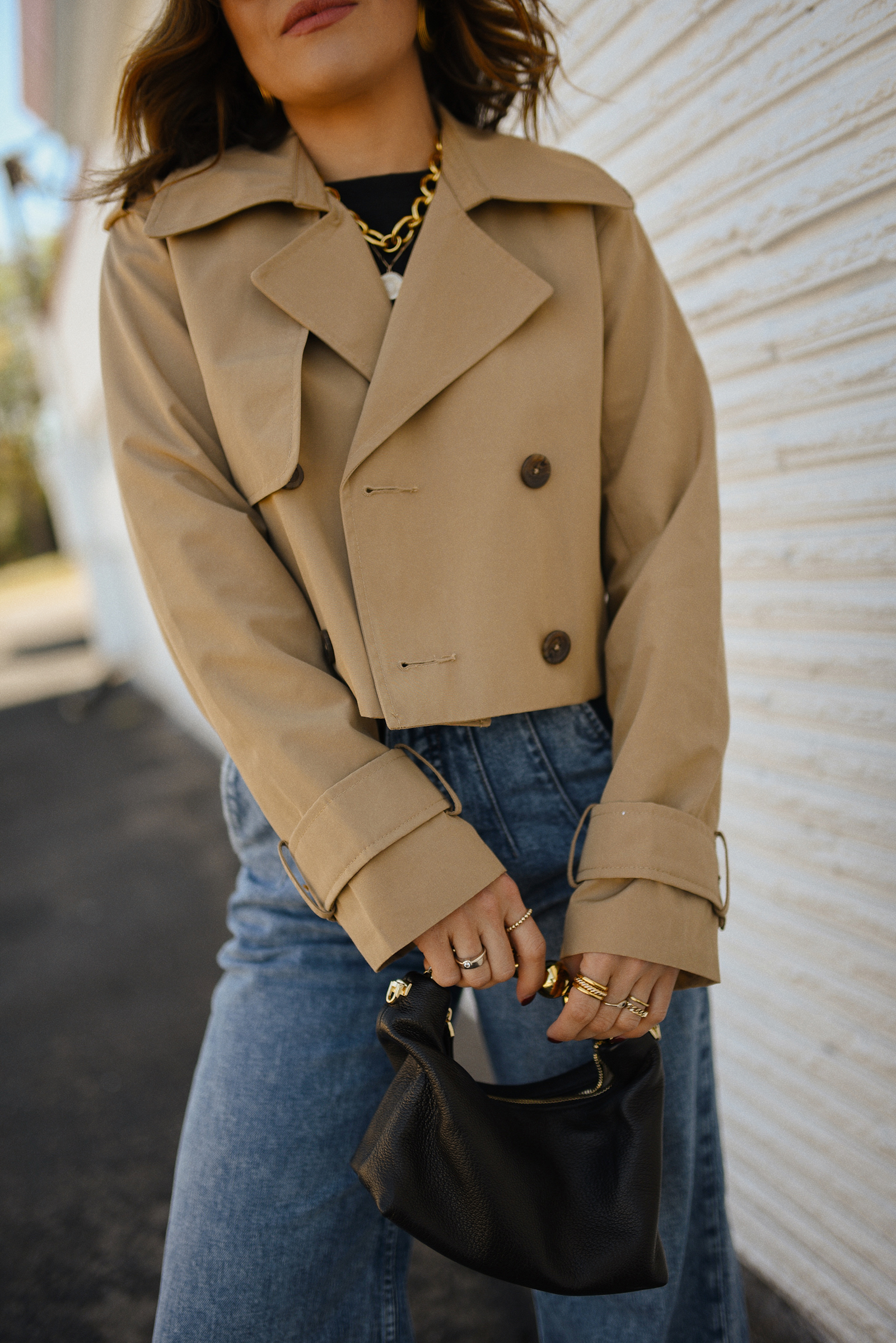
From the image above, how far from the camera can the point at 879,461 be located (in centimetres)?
148

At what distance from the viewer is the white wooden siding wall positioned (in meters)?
1.45

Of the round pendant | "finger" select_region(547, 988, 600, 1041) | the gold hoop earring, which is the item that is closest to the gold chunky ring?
"finger" select_region(547, 988, 600, 1041)

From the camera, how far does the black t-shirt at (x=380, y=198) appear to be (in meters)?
1.28

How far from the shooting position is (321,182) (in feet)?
3.99

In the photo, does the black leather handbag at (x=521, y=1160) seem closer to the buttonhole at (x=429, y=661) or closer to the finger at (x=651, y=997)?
the finger at (x=651, y=997)

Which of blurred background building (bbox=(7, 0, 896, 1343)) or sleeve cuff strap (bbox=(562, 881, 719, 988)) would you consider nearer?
sleeve cuff strap (bbox=(562, 881, 719, 988))

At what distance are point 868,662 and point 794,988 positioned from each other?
2.41 feet

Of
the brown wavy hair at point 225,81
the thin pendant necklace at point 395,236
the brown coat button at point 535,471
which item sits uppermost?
the brown wavy hair at point 225,81

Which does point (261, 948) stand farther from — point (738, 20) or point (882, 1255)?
point (738, 20)

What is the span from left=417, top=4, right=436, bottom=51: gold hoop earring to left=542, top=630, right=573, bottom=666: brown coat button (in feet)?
3.35

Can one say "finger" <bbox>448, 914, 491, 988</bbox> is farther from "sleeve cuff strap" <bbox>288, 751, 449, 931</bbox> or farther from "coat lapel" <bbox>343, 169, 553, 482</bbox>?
"coat lapel" <bbox>343, 169, 553, 482</bbox>

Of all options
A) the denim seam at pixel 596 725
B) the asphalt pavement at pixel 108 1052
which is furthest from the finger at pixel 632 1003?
the asphalt pavement at pixel 108 1052

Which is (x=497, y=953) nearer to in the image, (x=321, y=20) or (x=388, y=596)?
(x=388, y=596)

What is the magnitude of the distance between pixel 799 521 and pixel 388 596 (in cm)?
92
